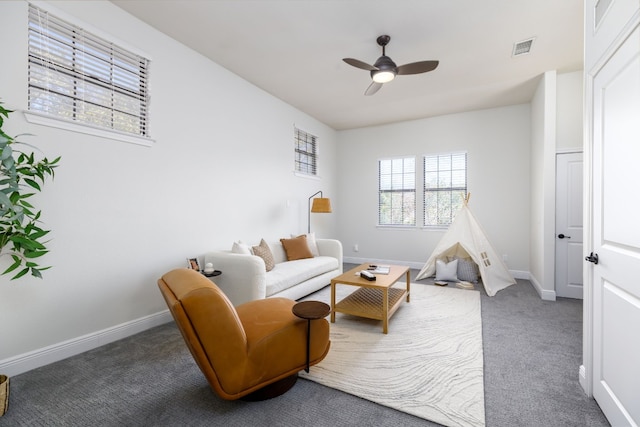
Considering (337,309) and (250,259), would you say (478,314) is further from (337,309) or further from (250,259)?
(250,259)

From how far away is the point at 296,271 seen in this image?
373 cm

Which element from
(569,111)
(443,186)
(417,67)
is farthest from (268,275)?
(569,111)

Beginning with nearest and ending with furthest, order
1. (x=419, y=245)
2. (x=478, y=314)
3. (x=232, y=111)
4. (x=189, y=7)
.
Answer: (x=189, y=7)
(x=478, y=314)
(x=232, y=111)
(x=419, y=245)

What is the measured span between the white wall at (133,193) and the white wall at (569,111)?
13.8ft

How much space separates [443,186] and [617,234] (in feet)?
14.2

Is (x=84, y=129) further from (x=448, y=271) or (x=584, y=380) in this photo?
(x=448, y=271)

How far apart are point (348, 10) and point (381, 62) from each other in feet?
1.94

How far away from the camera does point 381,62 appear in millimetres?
3037

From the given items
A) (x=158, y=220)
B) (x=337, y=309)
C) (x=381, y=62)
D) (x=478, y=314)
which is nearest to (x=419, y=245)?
(x=478, y=314)

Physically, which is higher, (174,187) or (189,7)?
(189,7)

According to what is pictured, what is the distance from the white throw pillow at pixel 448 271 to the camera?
4.76 metres

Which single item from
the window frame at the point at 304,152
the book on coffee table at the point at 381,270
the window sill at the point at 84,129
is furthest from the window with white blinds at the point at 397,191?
the window sill at the point at 84,129

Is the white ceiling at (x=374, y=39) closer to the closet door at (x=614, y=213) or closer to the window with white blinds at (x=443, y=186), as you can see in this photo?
the closet door at (x=614, y=213)

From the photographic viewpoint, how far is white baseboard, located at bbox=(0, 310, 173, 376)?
2.12 m
